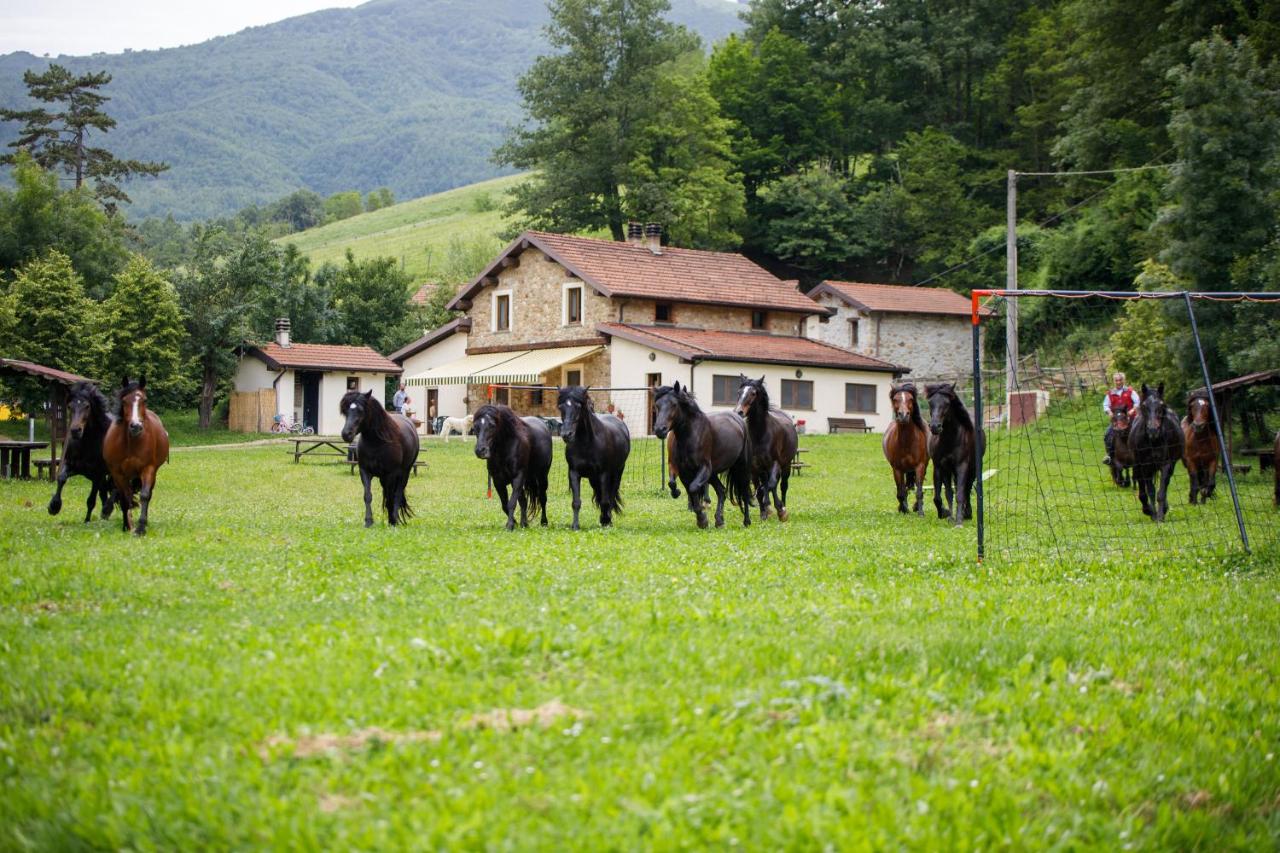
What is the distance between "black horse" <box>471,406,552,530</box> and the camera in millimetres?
16406

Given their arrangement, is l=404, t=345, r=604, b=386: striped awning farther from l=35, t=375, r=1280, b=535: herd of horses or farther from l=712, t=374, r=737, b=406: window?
l=35, t=375, r=1280, b=535: herd of horses

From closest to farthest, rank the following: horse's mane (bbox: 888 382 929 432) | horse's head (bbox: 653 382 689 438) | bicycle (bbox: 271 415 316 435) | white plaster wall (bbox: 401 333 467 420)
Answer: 1. horse's head (bbox: 653 382 689 438)
2. horse's mane (bbox: 888 382 929 432)
3. bicycle (bbox: 271 415 316 435)
4. white plaster wall (bbox: 401 333 467 420)

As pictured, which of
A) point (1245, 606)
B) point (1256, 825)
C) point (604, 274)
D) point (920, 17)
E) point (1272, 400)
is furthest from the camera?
point (920, 17)

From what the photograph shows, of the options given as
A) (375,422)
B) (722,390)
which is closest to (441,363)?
(722,390)

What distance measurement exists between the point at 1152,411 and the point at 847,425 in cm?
Answer: 3038

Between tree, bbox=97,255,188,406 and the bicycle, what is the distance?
4.61 metres

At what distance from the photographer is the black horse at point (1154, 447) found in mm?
18219

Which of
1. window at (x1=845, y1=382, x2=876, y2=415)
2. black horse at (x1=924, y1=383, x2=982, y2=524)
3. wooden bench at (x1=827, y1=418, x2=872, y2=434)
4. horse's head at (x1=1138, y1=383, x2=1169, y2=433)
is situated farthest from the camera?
window at (x1=845, y1=382, x2=876, y2=415)

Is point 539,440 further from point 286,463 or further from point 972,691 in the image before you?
point 286,463

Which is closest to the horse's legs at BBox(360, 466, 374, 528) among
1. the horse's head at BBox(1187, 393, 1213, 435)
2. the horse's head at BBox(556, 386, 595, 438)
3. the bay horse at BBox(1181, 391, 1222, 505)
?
the horse's head at BBox(556, 386, 595, 438)

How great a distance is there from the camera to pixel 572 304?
51969mm

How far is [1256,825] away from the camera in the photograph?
548 cm

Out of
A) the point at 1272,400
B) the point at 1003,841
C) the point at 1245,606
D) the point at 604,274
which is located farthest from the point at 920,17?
the point at 1003,841

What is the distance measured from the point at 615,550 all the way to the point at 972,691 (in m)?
6.81
